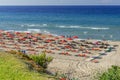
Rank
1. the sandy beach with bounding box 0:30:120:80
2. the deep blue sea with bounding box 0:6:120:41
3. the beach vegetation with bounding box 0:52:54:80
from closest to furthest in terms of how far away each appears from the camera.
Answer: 1. the beach vegetation with bounding box 0:52:54:80
2. the sandy beach with bounding box 0:30:120:80
3. the deep blue sea with bounding box 0:6:120:41

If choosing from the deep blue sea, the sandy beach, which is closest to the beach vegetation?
the sandy beach

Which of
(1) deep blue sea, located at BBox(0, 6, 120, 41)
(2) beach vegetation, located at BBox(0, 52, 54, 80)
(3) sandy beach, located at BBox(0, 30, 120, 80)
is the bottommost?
(1) deep blue sea, located at BBox(0, 6, 120, 41)

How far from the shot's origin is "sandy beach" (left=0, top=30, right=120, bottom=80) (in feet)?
75.4

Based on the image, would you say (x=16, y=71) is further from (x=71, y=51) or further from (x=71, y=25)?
(x=71, y=25)

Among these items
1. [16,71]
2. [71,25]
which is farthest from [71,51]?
[71,25]

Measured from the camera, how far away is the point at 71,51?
101 ft

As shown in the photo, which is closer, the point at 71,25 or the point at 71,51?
the point at 71,51

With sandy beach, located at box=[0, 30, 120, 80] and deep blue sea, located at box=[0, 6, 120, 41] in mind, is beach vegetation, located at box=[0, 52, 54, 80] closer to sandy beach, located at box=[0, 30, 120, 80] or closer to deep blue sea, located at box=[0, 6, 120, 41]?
sandy beach, located at box=[0, 30, 120, 80]

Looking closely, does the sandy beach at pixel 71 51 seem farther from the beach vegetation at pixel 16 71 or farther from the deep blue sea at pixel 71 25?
the deep blue sea at pixel 71 25

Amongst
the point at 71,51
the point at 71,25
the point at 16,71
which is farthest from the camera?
the point at 71,25

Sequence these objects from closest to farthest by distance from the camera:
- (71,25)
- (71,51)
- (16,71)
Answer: (16,71), (71,51), (71,25)

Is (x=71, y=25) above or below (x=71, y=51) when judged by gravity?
below

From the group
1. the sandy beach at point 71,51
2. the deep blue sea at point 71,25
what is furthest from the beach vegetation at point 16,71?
the deep blue sea at point 71,25

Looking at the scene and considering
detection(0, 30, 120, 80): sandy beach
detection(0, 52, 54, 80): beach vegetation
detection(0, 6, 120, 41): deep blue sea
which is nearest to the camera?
detection(0, 52, 54, 80): beach vegetation
